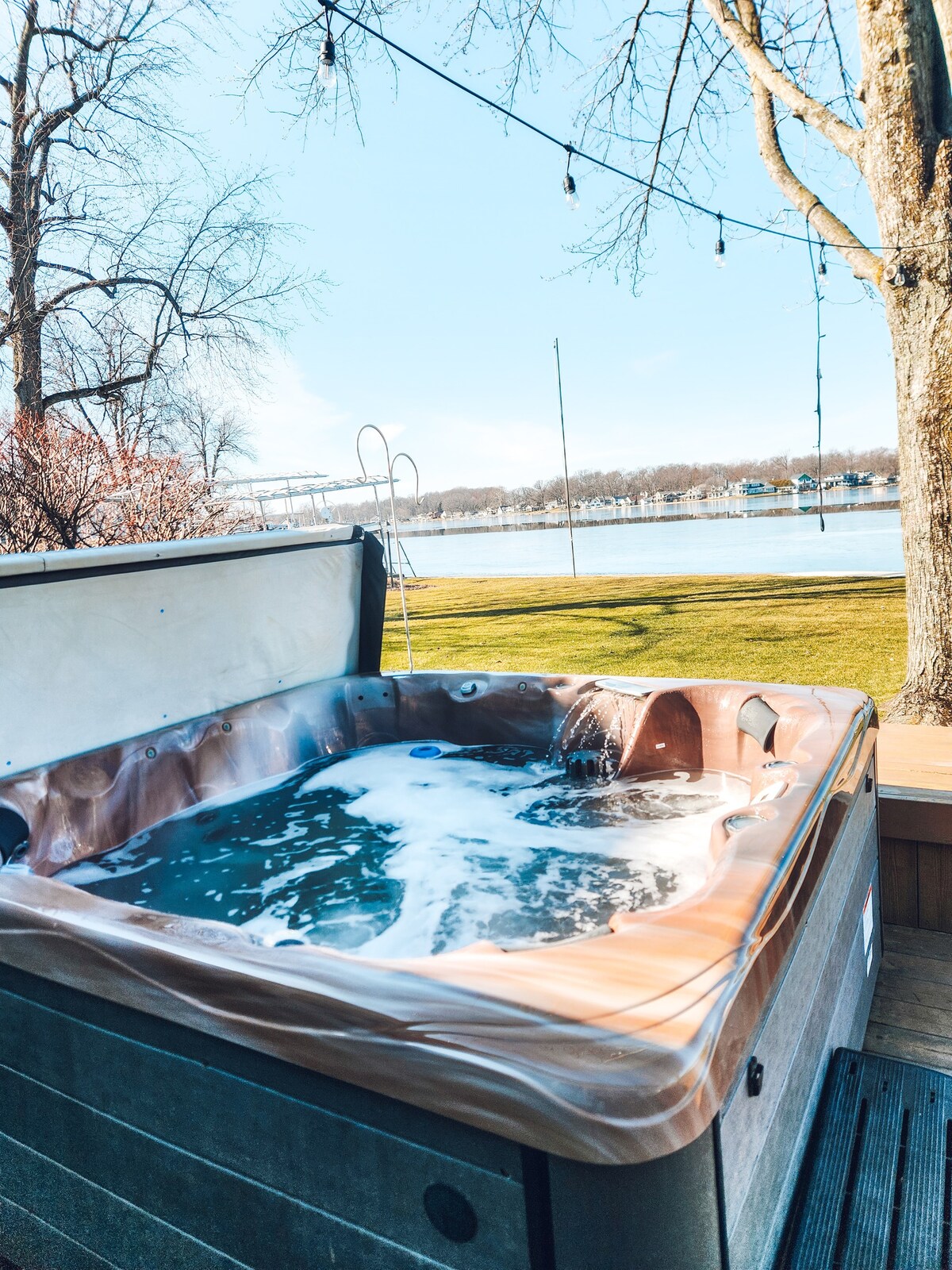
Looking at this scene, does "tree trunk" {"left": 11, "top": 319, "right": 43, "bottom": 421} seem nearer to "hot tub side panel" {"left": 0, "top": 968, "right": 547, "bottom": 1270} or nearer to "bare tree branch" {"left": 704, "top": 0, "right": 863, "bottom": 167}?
"bare tree branch" {"left": 704, "top": 0, "right": 863, "bottom": 167}

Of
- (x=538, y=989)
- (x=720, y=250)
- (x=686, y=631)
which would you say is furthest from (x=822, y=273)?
(x=538, y=989)

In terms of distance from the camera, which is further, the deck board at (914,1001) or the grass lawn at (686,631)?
the grass lawn at (686,631)

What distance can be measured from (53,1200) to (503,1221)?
0.72 meters

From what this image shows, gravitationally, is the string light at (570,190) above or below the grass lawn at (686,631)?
above

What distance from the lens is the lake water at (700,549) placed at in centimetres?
918

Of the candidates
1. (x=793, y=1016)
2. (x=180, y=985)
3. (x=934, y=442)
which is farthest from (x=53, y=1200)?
(x=934, y=442)

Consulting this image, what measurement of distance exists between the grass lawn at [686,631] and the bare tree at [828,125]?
855mm

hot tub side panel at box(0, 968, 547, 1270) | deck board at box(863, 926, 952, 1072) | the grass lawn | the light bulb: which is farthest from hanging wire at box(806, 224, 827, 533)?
hot tub side panel at box(0, 968, 547, 1270)

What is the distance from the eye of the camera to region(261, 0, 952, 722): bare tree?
8.61 ft

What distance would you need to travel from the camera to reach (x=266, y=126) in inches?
160

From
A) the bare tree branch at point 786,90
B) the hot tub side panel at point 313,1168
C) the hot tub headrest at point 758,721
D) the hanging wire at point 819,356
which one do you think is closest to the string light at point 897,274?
the bare tree branch at point 786,90

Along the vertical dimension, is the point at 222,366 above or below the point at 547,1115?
above

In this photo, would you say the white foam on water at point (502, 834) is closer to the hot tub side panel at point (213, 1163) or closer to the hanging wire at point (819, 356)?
the hot tub side panel at point (213, 1163)

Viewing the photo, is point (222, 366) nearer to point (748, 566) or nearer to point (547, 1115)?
point (748, 566)
